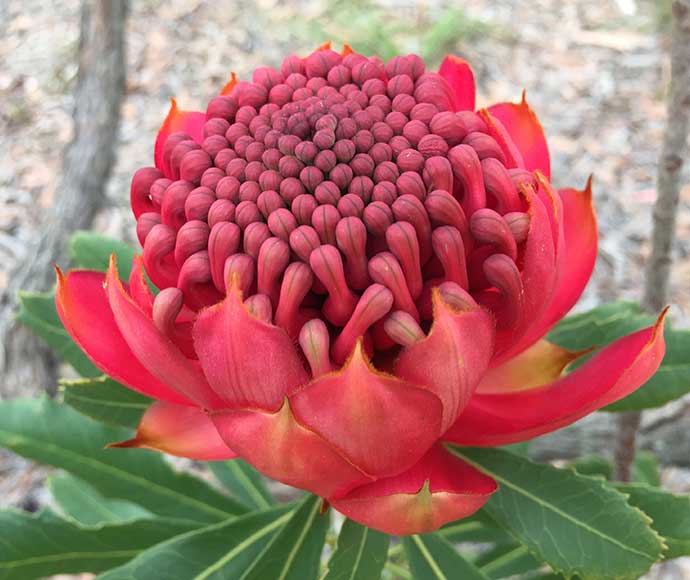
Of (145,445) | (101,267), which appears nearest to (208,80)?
(101,267)

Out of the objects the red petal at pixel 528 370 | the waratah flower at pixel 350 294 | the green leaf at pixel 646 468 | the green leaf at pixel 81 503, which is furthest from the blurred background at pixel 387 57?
the waratah flower at pixel 350 294

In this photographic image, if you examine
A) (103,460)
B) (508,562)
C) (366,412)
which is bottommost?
(508,562)

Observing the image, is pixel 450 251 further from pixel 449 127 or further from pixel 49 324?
pixel 49 324

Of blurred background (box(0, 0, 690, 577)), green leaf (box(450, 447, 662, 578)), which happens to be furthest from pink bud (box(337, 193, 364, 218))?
blurred background (box(0, 0, 690, 577))

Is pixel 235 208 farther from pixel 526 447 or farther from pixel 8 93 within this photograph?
pixel 8 93

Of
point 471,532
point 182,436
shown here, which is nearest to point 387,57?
point 471,532

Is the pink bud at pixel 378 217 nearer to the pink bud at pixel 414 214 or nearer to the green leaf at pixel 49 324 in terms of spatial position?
the pink bud at pixel 414 214

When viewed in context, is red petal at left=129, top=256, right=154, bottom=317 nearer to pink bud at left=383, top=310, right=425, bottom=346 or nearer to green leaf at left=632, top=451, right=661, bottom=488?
pink bud at left=383, top=310, right=425, bottom=346
